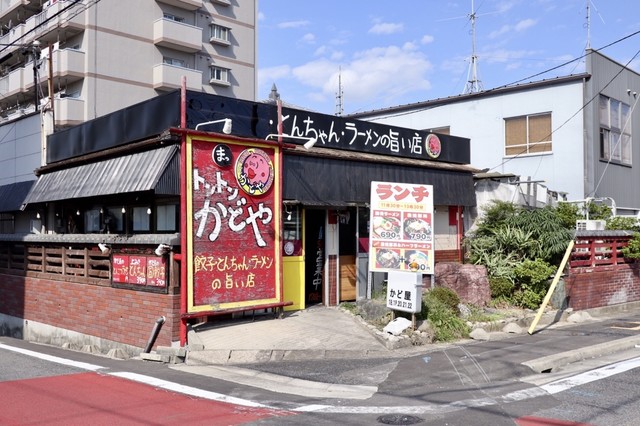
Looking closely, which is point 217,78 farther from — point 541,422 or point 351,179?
point 541,422

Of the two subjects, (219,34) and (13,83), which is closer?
(13,83)

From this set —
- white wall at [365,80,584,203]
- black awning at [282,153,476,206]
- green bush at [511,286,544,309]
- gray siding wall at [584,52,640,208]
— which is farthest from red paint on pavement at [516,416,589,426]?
gray siding wall at [584,52,640,208]

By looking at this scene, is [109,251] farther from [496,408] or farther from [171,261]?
[496,408]

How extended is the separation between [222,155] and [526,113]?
16626mm

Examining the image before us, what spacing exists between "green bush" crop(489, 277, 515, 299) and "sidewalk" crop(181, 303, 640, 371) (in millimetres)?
2232

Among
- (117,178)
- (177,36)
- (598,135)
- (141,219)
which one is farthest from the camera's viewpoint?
(177,36)

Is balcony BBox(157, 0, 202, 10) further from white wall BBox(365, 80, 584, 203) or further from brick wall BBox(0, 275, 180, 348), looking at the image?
brick wall BBox(0, 275, 180, 348)

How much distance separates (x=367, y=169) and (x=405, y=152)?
6.36 feet

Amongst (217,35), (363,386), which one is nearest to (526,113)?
(363,386)

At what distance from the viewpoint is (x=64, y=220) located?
53.0ft

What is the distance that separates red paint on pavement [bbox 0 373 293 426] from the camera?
6.89 metres

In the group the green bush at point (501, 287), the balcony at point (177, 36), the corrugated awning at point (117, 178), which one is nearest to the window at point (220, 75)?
the balcony at point (177, 36)

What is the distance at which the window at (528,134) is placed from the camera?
929 inches

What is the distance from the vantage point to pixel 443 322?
1229cm
